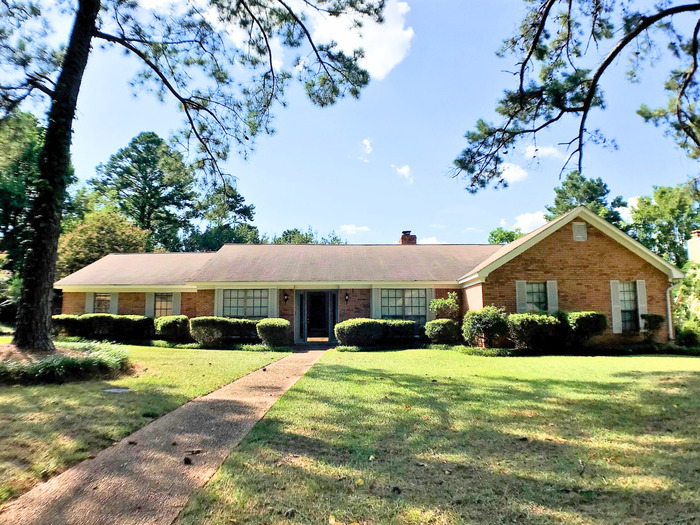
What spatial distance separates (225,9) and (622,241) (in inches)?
588

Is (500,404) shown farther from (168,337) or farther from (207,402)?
(168,337)

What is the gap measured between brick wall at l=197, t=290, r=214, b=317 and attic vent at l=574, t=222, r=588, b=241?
1448 cm

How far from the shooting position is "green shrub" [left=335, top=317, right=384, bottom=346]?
14.8 meters

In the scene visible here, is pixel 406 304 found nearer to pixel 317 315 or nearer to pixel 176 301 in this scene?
pixel 317 315

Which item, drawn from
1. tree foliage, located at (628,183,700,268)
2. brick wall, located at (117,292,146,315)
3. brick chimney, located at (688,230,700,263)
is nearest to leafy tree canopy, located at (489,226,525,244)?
tree foliage, located at (628,183,700,268)

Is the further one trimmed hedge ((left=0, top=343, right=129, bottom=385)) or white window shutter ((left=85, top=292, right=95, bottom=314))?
white window shutter ((left=85, top=292, right=95, bottom=314))

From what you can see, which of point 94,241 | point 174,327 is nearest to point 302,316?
point 174,327

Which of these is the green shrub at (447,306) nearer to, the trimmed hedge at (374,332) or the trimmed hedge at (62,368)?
the trimmed hedge at (374,332)

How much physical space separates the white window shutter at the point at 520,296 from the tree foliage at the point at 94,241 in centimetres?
2420

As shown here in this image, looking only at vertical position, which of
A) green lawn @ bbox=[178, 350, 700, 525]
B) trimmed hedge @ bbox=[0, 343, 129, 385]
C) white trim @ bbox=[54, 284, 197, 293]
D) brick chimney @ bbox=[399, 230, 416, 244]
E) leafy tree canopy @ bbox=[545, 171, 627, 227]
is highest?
leafy tree canopy @ bbox=[545, 171, 627, 227]

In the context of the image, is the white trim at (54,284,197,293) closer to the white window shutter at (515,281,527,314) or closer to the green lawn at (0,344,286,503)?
the green lawn at (0,344,286,503)

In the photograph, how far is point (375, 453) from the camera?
12.9 feet

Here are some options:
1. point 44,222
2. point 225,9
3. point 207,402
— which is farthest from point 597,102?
point 44,222

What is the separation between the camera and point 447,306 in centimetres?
1630
